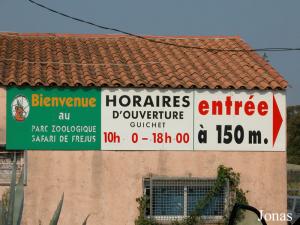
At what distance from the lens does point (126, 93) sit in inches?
637

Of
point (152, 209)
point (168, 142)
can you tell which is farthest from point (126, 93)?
point (152, 209)

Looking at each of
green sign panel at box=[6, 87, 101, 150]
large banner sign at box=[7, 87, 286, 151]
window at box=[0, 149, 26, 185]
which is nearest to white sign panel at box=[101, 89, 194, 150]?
large banner sign at box=[7, 87, 286, 151]

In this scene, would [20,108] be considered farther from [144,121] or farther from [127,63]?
[127,63]

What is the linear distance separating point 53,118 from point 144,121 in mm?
1935

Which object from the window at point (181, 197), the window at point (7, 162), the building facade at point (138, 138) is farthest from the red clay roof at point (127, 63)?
the window at point (181, 197)

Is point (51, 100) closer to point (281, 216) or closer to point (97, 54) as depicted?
point (97, 54)

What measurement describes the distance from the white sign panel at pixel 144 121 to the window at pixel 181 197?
30.4 inches

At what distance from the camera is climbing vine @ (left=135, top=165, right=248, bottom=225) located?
629 inches

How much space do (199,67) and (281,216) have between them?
3.91m

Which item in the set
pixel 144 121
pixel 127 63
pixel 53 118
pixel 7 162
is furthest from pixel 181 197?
pixel 7 162

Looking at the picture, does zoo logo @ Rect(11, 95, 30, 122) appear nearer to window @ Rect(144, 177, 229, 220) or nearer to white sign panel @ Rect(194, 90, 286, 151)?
window @ Rect(144, 177, 229, 220)

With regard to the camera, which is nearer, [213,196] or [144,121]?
[144,121]

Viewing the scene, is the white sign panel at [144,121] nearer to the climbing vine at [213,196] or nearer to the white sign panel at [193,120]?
the white sign panel at [193,120]

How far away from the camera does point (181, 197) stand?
53.7ft
